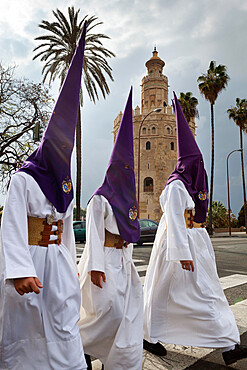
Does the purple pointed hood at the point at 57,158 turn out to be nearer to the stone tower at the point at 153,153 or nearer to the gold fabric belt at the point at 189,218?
the gold fabric belt at the point at 189,218

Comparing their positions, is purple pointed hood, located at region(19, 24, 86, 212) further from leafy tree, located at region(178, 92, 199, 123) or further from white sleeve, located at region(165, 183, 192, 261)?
leafy tree, located at region(178, 92, 199, 123)

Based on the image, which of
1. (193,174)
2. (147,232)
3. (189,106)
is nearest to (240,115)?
(189,106)

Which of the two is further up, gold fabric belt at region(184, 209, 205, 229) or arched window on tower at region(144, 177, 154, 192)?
arched window on tower at region(144, 177, 154, 192)

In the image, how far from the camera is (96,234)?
3.06 metres

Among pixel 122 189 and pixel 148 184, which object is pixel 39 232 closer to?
pixel 122 189

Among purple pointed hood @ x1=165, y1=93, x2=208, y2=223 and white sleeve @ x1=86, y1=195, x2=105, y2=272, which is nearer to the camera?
white sleeve @ x1=86, y1=195, x2=105, y2=272

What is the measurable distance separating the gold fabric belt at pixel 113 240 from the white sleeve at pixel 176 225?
57cm

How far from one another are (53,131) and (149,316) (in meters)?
2.18

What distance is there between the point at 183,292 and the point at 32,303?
1801 mm

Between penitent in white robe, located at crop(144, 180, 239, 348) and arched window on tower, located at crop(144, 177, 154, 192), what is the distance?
45145mm

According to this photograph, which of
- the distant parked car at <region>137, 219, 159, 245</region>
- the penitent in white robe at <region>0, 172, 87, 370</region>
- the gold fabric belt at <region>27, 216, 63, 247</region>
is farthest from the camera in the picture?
the distant parked car at <region>137, 219, 159, 245</region>

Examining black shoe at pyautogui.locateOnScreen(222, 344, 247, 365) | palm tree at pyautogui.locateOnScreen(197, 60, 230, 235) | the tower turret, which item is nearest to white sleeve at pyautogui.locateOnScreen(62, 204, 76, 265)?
black shoe at pyautogui.locateOnScreen(222, 344, 247, 365)

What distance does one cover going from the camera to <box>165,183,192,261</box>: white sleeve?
338 cm

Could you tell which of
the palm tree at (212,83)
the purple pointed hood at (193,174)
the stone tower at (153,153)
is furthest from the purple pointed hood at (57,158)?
the stone tower at (153,153)
